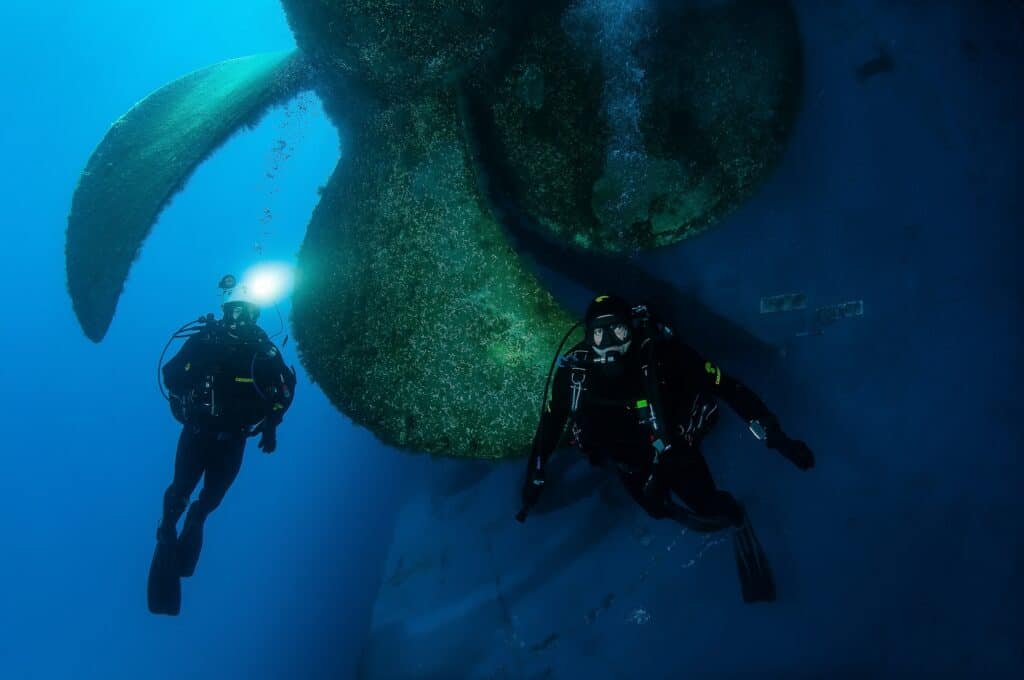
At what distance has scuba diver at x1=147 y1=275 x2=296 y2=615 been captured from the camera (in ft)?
12.4

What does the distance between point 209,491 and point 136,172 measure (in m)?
2.30

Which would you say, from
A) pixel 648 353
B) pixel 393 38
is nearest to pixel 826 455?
pixel 648 353

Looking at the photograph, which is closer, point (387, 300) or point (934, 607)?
point (934, 607)

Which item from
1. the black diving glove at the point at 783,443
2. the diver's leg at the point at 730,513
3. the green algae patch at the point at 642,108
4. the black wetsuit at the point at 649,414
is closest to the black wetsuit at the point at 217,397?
the black wetsuit at the point at 649,414

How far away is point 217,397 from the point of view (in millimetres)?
3824

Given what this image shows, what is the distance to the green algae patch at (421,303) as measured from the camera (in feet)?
10.2

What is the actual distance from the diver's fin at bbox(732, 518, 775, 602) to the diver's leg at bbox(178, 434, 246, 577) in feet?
11.3

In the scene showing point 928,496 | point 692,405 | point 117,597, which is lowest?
point 117,597

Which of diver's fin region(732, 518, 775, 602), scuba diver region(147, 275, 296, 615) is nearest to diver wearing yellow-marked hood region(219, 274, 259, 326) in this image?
scuba diver region(147, 275, 296, 615)

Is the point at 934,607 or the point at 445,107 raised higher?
the point at 445,107

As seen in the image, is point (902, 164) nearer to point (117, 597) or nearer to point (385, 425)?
point (385, 425)

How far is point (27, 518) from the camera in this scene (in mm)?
23359

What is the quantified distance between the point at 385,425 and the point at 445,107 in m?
1.92

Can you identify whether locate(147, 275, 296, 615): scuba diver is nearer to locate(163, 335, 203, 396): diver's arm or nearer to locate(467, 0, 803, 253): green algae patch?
locate(163, 335, 203, 396): diver's arm
